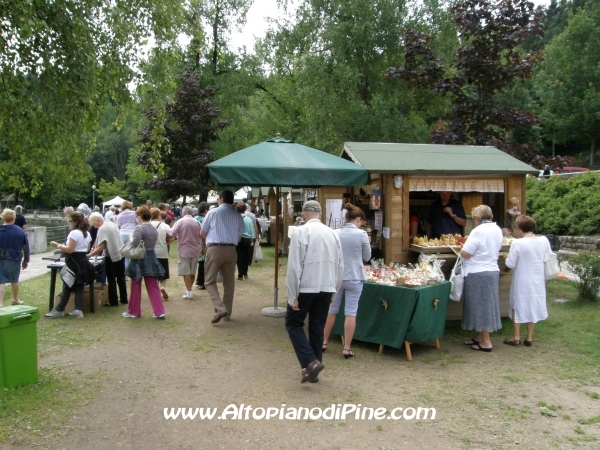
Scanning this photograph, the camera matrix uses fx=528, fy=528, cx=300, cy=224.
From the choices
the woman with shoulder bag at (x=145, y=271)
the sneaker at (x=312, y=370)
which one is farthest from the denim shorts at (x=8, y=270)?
the sneaker at (x=312, y=370)

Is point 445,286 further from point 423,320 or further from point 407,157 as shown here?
point 407,157

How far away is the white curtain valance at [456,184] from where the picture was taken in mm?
8547

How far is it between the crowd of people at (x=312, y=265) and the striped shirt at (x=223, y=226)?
1 centimetres

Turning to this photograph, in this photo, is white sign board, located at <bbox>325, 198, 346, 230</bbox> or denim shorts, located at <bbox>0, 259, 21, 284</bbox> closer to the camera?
denim shorts, located at <bbox>0, 259, 21, 284</bbox>

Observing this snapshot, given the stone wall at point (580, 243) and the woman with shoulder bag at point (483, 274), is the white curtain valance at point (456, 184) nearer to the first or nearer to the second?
the woman with shoulder bag at point (483, 274)

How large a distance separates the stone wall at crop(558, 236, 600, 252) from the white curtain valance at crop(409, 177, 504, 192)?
7607 mm

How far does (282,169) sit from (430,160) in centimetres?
291

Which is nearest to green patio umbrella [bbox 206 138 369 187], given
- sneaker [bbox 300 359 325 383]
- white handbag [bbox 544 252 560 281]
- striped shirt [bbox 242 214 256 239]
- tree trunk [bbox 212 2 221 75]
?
white handbag [bbox 544 252 560 281]

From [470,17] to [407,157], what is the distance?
22.5 feet

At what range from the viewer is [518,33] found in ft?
43.6

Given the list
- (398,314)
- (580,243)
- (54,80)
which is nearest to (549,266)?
(398,314)

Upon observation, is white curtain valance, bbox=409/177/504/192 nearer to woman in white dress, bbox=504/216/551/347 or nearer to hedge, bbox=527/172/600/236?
woman in white dress, bbox=504/216/551/347

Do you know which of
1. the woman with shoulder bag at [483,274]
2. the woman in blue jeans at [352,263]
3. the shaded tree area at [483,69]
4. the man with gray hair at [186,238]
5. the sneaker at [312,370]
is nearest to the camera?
the sneaker at [312,370]

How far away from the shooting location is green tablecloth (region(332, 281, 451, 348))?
6.22 m
